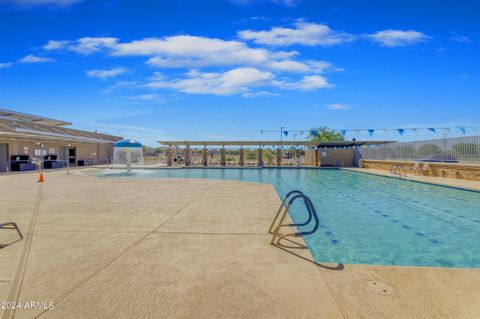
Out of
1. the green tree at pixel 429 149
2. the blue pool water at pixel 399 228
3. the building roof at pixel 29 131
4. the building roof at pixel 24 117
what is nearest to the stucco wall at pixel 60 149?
the building roof at pixel 29 131

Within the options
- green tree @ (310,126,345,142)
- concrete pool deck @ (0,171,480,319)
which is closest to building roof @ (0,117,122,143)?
concrete pool deck @ (0,171,480,319)

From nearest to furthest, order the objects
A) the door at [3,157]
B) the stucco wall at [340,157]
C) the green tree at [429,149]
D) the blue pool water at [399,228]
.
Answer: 1. the blue pool water at [399,228]
2. the green tree at [429,149]
3. the door at [3,157]
4. the stucco wall at [340,157]

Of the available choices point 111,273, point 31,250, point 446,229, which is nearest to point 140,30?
point 31,250

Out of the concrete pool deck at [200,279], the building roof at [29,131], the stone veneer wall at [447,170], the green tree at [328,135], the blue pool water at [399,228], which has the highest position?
the green tree at [328,135]

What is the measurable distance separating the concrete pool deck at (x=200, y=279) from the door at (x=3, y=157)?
17.7m

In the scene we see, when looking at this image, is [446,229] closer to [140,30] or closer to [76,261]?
[76,261]

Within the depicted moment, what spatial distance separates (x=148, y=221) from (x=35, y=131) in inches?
771

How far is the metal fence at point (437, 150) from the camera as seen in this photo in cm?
1194

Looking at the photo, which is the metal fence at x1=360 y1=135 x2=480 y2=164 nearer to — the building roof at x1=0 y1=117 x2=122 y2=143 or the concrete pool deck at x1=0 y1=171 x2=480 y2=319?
the concrete pool deck at x1=0 y1=171 x2=480 y2=319

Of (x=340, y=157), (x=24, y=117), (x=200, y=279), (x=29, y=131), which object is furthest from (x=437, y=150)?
(x=24, y=117)

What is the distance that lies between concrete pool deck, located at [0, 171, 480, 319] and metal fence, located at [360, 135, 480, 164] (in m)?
12.2

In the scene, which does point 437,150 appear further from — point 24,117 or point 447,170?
point 24,117

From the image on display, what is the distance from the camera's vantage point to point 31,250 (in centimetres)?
328

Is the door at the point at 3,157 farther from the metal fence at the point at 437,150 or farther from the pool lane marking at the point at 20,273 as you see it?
the metal fence at the point at 437,150
